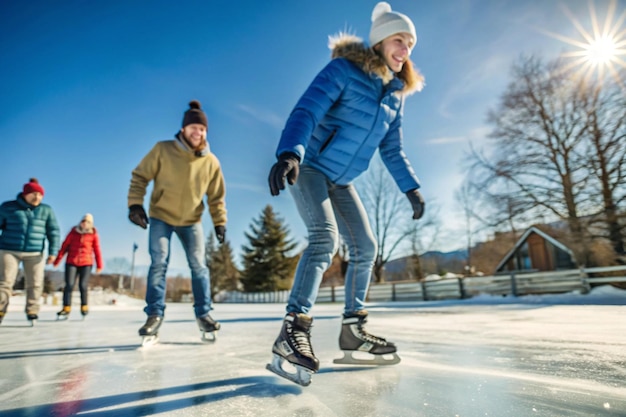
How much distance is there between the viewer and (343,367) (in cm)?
169

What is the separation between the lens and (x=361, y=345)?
181 cm

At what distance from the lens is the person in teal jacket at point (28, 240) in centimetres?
436

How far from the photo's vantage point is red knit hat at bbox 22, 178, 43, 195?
466 cm

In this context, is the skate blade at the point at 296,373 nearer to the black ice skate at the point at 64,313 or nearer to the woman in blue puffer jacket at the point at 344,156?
the woman in blue puffer jacket at the point at 344,156

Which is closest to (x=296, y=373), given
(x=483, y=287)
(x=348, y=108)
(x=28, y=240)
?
(x=348, y=108)

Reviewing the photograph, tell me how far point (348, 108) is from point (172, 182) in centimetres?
176

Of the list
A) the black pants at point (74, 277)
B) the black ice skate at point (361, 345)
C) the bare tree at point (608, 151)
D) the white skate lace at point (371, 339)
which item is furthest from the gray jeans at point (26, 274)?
the bare tree at point (608, 151)

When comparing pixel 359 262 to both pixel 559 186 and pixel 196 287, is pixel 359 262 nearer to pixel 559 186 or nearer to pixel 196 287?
pixel 196 287

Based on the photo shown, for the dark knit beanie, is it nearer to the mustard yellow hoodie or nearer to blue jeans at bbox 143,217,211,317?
the mustard yellow hoodie

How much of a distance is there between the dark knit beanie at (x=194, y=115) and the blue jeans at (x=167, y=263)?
907mm

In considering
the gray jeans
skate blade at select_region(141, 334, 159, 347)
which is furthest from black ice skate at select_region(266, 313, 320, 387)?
→ the gray jeans

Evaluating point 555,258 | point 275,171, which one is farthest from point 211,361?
point 555,258

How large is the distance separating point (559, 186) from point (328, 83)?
41.6 ft

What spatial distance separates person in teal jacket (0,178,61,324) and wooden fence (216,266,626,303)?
25.2ft
